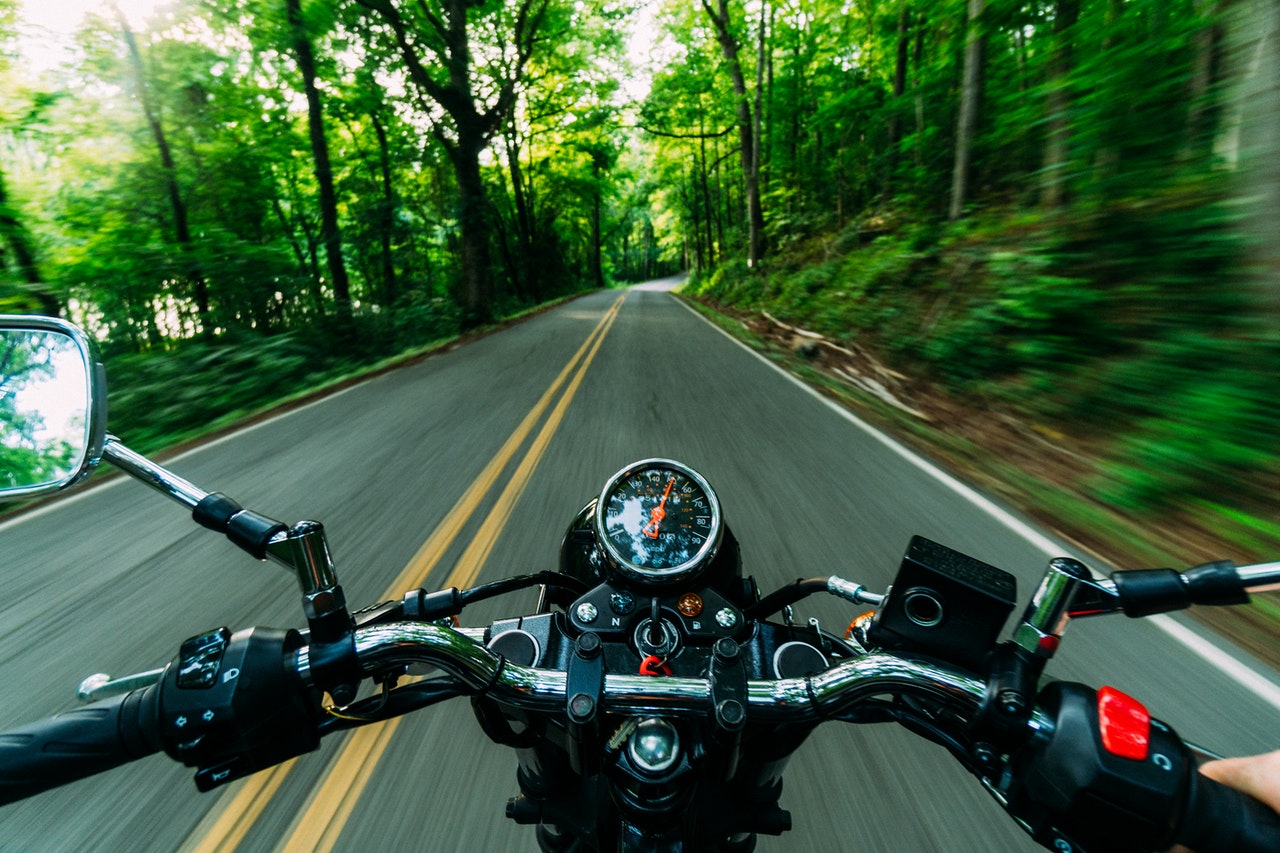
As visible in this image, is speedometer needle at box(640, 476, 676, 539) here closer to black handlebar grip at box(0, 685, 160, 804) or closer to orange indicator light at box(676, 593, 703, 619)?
orange indicator light at box(676, 593, 703, 619)

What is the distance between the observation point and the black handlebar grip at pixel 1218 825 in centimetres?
71

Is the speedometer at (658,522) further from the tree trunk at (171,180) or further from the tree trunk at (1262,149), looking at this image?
the tree trunk at (171,180)

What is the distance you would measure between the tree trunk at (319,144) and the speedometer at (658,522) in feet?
46.6

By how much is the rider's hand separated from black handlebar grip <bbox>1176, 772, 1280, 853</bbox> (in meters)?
0.05

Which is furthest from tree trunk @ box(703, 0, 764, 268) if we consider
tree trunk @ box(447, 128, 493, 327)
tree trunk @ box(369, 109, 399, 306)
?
tree trunk @ box(369, 109, 399, 306)

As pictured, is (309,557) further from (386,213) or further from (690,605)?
(386,213)

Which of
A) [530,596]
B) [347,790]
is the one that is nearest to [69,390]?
[347,790]

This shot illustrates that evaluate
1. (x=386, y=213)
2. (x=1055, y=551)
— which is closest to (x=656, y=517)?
(x=1055, y=551)

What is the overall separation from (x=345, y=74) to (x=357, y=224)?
479cm

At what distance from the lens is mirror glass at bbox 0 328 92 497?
144 cm

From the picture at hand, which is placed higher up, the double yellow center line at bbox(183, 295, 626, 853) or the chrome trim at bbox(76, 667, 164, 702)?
the chrome trim at bbox(76, 667, 164, 702)

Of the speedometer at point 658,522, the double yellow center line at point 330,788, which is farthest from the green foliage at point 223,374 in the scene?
the speedometer at point 658,522

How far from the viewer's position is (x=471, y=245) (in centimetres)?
1791

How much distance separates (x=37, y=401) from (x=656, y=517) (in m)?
1.61
